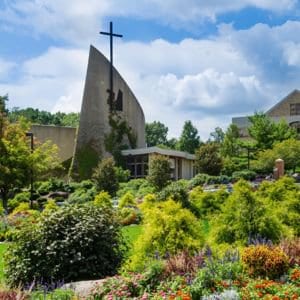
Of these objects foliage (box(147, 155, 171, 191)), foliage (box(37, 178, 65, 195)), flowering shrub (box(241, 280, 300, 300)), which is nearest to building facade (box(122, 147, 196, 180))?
foliage (box(37, 178, 65, 195))

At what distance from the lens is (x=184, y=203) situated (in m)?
14.2

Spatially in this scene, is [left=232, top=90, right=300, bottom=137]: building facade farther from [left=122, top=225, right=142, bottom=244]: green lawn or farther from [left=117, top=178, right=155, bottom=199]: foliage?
[left=122, top=225, right=142, bottom=244]: green lawn

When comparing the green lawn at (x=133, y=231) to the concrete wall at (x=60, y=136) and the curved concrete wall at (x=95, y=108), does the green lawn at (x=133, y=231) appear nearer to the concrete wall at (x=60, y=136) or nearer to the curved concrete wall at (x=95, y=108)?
the curved concrete wall at (x=95, y=108)

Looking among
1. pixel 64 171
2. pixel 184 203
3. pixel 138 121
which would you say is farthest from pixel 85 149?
pixel 184 203

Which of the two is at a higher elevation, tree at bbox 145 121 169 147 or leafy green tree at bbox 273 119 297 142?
tree at bbox 145 121 169 147

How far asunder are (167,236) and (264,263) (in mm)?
1987

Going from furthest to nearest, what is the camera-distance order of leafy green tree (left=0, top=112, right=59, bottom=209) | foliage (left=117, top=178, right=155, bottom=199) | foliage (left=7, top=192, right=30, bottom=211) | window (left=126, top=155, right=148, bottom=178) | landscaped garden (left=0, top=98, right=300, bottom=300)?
window (left=126, top=155, right=148, bottom=178)
foliage (left=117, top=178, right=155, bottom=199)
foliage (left=7, top=192, right=30, bottom=211)
leafy green tree (left=0, top=112, right=59, bottom=209)
landscaped garden (left=0, top=98, right=300, bottom=300)

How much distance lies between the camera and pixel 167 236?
22.9ft

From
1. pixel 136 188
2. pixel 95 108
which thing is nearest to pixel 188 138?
pixel 95 108

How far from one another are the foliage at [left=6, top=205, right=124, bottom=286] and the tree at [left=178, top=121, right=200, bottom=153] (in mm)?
52058

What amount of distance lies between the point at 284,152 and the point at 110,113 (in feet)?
42.3

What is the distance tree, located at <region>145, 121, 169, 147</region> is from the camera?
79.9 m

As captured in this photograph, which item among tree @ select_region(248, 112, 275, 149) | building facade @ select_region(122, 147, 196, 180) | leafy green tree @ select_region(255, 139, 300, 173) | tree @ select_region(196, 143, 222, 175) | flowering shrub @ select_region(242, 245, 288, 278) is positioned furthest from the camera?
tree @ select_region(248, 112, 275, 149)

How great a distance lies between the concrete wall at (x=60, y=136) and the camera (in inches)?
1512
